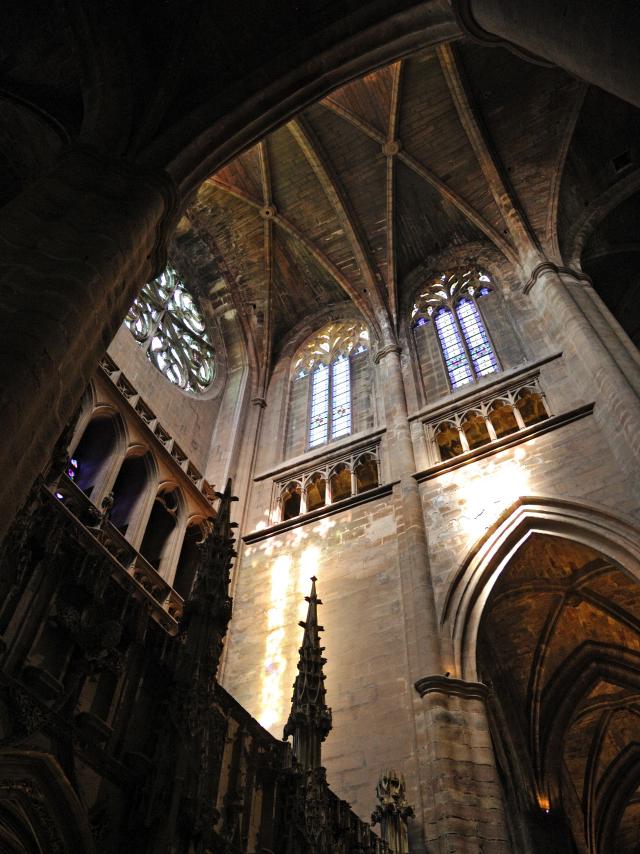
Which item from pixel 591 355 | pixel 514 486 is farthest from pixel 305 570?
pixel 591 355

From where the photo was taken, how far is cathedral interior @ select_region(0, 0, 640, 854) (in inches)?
168

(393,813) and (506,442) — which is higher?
(506,442)

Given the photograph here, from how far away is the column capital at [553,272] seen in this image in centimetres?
1273

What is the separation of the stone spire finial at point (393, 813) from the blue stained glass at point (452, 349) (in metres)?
7.74

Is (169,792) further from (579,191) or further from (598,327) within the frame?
(579,191)

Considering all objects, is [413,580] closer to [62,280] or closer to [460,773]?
[460,773]

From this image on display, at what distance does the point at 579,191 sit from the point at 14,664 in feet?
46.9

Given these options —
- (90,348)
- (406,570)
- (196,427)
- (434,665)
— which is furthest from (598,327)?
(90,348)

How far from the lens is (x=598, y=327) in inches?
434

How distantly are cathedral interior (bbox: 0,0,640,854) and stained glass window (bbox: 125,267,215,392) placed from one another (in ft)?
0.29

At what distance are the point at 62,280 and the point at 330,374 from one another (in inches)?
445

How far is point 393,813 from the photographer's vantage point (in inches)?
262

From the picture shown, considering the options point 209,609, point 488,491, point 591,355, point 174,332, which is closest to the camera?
point 209,609

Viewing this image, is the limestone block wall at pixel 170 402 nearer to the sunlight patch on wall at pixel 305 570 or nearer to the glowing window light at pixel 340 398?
the glowing window light at pixel 340 398
